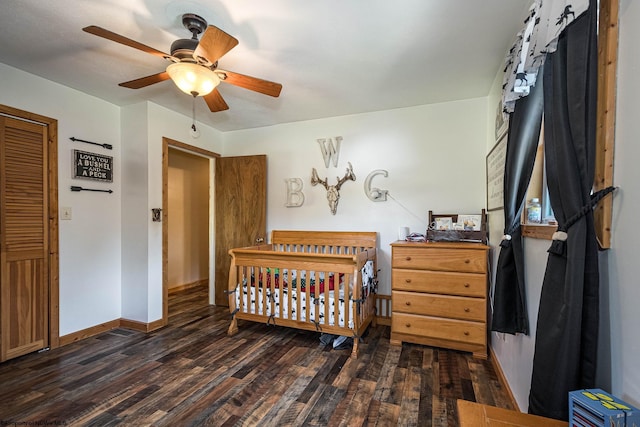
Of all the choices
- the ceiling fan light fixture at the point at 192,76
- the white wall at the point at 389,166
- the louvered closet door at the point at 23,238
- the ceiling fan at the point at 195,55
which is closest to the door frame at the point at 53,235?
the louvered closet door at the point at 23,238

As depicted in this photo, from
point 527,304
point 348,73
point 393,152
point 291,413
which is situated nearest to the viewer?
point 527,304

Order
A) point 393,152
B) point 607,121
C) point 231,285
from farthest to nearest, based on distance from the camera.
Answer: point 393,152 < point 231,285 < point 607,121

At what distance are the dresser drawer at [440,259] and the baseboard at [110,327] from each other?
2553 mm

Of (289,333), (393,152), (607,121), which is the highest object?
(393,152)

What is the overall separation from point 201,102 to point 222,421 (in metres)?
2.78

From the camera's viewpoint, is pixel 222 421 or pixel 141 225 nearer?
pixel 222 421

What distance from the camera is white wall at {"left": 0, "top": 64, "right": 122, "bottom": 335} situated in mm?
2492

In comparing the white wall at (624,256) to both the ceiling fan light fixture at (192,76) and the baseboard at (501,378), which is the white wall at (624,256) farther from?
the ceiling fan light fixture at (192,76)

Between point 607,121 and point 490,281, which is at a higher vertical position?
point 607,121

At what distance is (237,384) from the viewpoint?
1981 mm

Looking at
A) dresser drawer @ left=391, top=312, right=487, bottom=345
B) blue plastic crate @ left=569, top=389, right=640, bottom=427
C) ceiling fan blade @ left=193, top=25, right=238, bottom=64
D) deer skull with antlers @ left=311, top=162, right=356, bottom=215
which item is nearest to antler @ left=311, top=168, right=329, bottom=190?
deer skull with antlers @ left=311, top=162, right=356, bottom=215

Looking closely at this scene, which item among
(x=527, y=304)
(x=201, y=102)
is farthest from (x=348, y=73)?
(x=527, y=304)

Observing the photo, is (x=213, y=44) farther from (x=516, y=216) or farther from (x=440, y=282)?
(x=440, y=282)

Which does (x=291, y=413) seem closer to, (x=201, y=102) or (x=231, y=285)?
(x=231, y=285)
